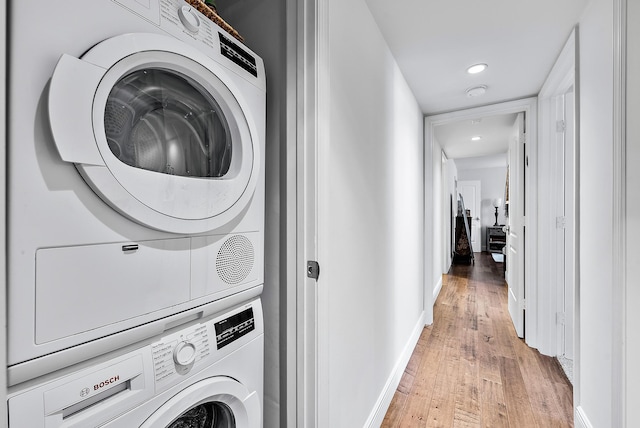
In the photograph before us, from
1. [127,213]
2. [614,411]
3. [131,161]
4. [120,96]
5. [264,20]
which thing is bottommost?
[614,411]

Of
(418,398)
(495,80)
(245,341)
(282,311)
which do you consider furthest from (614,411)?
(495,80)

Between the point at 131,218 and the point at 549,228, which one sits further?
the point at 549,228

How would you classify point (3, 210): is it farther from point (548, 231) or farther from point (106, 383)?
point (548, 231)

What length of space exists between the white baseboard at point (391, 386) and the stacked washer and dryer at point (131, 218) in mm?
928

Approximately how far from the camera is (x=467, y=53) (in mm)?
1944

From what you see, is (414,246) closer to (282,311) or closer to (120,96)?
(282,311)

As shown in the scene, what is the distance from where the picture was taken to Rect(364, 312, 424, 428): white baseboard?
158 centimetres

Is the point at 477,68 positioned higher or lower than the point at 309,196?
higher

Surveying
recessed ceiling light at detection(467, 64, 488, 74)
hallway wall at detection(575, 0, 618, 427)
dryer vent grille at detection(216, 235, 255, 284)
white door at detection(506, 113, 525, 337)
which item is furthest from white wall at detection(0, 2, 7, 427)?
white door at detection(506, 113, 525, 337)

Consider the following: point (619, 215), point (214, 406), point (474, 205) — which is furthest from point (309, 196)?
point (474, 205)

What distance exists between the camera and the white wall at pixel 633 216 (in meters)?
1.13

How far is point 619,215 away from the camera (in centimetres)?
119

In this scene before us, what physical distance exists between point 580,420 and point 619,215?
1130mm

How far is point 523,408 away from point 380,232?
4.41 feet
